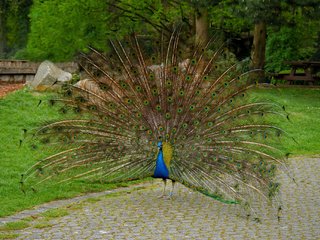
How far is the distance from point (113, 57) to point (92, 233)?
2849mm

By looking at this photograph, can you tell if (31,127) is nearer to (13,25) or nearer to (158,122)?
(158,122)

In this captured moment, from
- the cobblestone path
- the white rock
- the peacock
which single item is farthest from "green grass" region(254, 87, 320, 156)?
the white rock

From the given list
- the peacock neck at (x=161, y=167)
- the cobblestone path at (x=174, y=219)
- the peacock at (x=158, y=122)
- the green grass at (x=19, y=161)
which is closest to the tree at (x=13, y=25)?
the green grass at (x=19, y=161)

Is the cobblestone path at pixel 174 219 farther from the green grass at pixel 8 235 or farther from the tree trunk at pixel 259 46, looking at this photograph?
the tree trunk at pixel 259 46

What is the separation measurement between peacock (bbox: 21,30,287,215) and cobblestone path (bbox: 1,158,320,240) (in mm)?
403

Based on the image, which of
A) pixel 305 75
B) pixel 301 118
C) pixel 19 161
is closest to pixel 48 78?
pixel 301 118

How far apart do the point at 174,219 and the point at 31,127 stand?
6836mm

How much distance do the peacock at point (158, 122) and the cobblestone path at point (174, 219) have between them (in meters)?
0.40

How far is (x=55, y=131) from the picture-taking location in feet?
34.7

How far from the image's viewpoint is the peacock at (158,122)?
1039 centimetres

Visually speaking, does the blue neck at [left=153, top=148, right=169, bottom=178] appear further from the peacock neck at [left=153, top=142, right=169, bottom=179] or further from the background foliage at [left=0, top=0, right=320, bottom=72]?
the background foliage at [left=0, top=0, right=320, bottom=72]

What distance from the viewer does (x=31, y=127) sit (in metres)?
15.9

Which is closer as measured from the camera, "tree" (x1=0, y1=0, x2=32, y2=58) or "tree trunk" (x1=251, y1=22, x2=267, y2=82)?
"tree trunk" (x1=251, y1=22, x2=267, y2=82)

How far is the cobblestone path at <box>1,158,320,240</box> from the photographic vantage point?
351 inches
